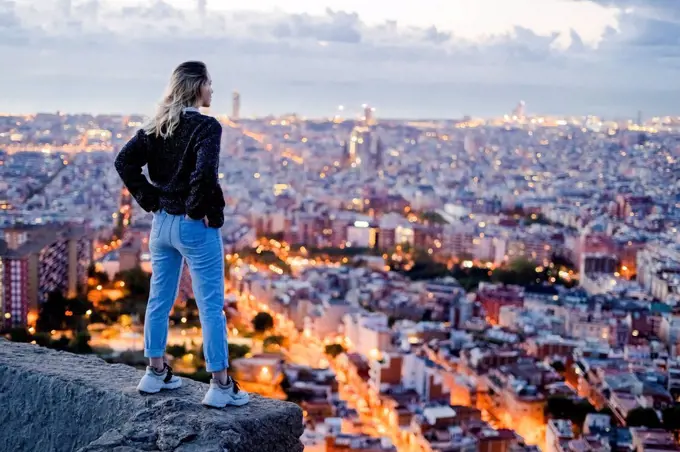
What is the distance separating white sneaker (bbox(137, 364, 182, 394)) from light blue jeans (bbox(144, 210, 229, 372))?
3 cm

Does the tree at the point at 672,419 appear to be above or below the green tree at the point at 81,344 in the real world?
below

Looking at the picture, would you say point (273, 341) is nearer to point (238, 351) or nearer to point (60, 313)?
point (238, 351)

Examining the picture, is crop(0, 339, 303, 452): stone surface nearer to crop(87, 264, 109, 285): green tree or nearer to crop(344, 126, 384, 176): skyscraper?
crop(87, 264, 109, 285): green tree

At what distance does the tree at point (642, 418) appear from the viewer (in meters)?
6.25

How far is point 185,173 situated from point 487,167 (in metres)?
25.8

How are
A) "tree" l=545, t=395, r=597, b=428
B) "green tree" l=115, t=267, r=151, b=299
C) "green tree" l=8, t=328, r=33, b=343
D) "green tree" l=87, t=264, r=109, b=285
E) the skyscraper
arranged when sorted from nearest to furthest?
1. "tree" l=545, t=395, r=597, b=428
2. "green tree" l=8, t=328, r=33, b=343
3. "green tree" l=115, t=267, r=151, b=299
4. "green tree" l=87, t=264, r=109, b=285
5. the skyscraper

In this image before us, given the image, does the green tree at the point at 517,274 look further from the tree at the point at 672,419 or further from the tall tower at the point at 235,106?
the tall tower at the point at 235,106

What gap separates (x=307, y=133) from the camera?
32062 mm

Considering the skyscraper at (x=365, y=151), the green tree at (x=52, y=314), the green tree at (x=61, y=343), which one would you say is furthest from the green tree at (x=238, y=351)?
the skyscraper at (x=365, y=151)

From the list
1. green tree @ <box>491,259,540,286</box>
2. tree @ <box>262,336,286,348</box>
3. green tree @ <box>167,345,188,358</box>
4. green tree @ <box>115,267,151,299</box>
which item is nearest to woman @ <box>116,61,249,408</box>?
green tree @ <box>167,345,188,358</box>

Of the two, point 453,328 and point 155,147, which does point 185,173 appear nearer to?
point 155,147

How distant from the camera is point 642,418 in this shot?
6.29 meters

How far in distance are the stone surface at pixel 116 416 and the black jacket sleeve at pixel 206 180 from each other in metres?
0.27

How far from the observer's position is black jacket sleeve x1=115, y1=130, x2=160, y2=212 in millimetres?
1475
